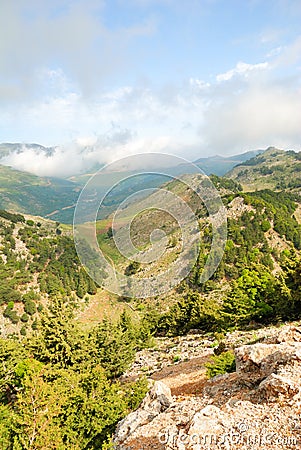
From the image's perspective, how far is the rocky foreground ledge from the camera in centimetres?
607

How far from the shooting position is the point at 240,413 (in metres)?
7.02

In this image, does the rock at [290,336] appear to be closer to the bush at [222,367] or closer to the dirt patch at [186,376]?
the bush at [222,367]

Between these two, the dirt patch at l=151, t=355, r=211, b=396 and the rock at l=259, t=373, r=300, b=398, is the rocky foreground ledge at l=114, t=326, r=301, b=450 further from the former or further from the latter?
the dirt patch at l=151, t=355, r=211, b=396

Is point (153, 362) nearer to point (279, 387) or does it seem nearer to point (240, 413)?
point (240, 413)

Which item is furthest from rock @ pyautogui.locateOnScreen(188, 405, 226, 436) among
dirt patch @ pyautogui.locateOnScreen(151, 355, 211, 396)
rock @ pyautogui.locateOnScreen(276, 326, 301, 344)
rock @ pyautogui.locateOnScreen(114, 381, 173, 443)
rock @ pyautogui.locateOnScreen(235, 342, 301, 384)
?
dirt patch @ pyautogui.locateOnScreen(151, 355, 211, 396)

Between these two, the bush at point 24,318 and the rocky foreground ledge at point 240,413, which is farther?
the bush at point 24,318

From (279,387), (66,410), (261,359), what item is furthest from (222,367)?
(66,410)

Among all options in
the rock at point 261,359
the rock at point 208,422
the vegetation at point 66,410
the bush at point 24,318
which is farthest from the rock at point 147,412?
the bush at point 24,318

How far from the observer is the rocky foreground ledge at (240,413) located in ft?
19.9

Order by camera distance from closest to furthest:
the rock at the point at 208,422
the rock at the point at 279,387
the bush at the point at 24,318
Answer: the rock at the point at 208,422 → the rock at the point at 279,387 → the bush at the point at 24,318

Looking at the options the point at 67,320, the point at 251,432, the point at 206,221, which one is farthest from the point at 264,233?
the point at 251,432

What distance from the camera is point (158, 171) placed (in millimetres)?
13547

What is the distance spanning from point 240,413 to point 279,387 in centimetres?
113

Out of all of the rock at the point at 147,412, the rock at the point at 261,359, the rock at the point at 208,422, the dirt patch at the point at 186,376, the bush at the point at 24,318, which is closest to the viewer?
the rock at the point at 208,422
